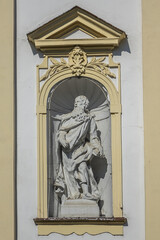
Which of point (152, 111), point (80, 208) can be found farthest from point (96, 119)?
point (80, 208)

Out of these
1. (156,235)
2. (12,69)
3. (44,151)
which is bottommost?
(156,235)

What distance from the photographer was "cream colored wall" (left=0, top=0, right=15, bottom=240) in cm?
1205

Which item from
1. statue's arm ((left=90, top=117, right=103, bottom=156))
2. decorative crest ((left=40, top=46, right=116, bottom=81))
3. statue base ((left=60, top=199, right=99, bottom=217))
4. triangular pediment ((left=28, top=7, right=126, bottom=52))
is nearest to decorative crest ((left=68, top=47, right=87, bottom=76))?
decorative crest ((left=40, top=46, right=116, bottom=81))

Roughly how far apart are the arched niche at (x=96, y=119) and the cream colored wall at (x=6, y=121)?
496 millimetres

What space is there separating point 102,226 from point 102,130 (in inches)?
49.6

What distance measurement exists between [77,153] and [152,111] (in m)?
1.10

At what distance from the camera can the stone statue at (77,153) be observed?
1234 centimetres

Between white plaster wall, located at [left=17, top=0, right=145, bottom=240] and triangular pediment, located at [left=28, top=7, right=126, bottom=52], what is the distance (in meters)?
0.11

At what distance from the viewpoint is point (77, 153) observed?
40.8 ft

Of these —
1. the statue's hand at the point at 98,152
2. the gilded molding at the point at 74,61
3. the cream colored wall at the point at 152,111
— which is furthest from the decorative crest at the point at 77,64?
the statue's hand at the point at 98,152

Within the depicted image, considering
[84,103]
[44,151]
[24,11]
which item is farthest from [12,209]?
[24,11]

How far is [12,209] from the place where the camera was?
12.1m

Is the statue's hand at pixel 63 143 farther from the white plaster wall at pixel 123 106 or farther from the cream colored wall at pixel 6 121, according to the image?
the cream colored wall at pixel 6 121

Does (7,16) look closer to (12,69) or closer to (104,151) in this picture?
(12,69)
